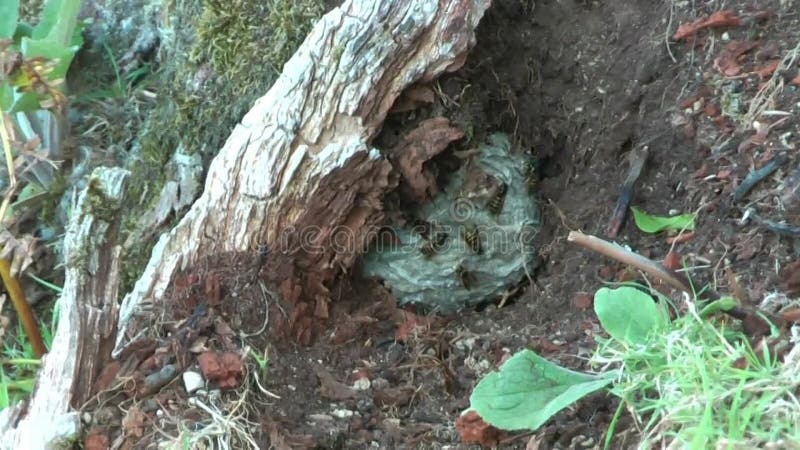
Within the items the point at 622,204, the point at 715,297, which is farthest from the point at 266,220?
the point at 715,297

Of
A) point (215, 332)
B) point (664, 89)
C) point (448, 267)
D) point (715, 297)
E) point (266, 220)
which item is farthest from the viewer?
point (448, 267)

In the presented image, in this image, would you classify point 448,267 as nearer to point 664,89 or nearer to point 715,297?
point 664,89

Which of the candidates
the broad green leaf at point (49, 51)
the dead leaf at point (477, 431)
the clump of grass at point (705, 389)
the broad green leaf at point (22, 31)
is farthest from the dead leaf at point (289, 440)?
the broad green leaf at point (22, 31)

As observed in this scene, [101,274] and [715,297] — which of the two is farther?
[101,274]

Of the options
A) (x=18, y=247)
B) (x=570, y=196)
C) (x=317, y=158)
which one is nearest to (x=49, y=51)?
(x=18, y=247)

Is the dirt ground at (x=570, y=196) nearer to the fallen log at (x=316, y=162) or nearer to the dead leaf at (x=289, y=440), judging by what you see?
the dead leaf at (x=289, y=440)

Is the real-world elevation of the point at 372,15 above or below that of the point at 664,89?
above
